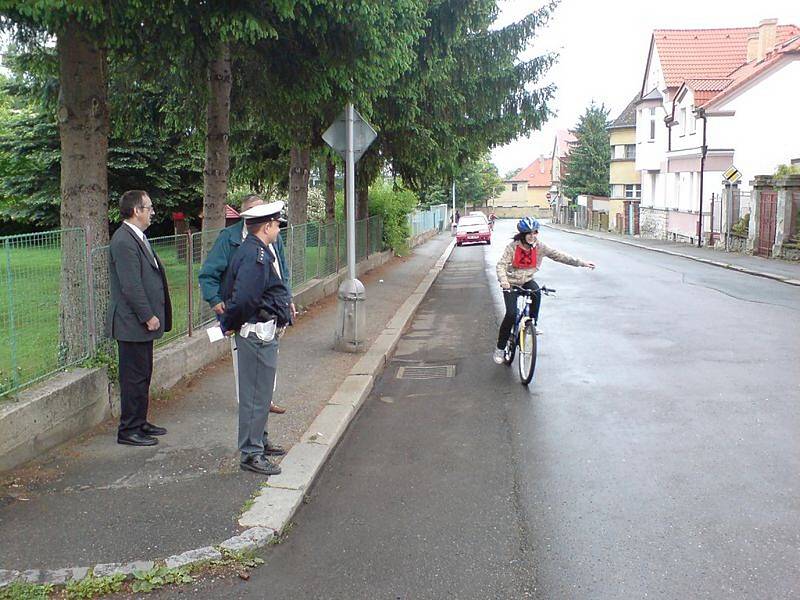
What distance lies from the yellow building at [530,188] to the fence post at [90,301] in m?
128

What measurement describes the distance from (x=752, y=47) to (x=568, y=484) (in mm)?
43407

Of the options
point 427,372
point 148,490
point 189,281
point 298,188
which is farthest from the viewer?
point 298,188

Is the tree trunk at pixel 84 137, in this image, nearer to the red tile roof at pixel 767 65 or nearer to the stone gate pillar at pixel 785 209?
the stone gate pillar at pixel 785 209

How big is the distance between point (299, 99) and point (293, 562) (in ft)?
20.0

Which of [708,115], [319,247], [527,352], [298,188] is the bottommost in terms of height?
[527,352]

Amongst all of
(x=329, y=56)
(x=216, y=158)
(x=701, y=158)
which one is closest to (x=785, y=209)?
(x=701, y=158)

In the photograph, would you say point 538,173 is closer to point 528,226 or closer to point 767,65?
point 767,65

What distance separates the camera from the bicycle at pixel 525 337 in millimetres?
8398

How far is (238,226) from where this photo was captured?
5.96 meters

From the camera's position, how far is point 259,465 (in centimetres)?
539

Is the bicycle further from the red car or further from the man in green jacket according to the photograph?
the red car

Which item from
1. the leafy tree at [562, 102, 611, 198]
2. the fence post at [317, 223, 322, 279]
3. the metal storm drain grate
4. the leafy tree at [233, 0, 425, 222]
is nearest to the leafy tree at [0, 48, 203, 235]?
the fence post at [317, 223, 322, 279]

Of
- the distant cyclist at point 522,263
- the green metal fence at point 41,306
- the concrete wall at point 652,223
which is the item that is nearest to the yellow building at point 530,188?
the concrete wall at point 652,223

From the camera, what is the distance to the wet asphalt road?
404 cm
